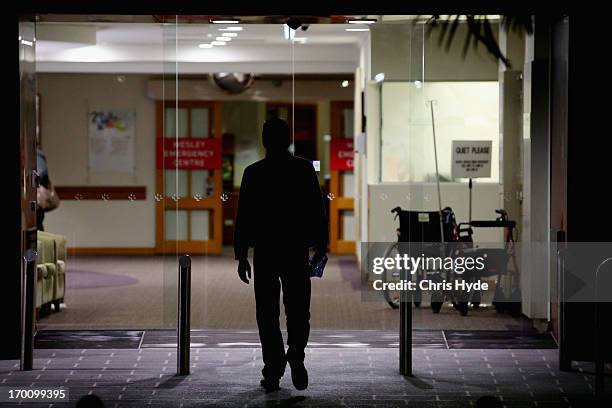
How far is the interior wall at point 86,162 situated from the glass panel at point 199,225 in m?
1.89

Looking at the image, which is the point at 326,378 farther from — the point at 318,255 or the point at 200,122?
the point at 200,122

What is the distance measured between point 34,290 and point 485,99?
5.55m

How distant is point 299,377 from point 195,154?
998 cm

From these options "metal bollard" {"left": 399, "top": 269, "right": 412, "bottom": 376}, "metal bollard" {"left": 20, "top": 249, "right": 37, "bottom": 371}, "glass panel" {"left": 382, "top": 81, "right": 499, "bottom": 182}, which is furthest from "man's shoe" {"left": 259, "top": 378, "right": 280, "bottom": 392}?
"glass panel" {"left": 382, "top": 81, "right": 499, "bottom": 182}

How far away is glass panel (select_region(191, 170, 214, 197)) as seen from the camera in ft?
51.4

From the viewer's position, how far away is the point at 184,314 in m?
7.05

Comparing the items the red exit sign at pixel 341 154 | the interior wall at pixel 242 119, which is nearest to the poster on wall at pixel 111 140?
the interior wall at pixel 242 119

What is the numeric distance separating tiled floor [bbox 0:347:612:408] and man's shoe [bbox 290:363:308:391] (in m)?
0.06

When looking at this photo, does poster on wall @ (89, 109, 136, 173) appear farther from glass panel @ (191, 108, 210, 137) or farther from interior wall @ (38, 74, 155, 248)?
glass panel @ (191, 108, 210, 137)

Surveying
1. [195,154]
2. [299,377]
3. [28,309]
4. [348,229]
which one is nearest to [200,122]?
[195,154]

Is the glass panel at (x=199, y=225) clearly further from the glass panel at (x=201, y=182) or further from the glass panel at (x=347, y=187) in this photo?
the glass panel at (x=347, y=187)

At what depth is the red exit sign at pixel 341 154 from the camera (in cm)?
1638

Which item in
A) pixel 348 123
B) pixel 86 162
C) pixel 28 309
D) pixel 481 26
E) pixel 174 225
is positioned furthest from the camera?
pixel 348 123

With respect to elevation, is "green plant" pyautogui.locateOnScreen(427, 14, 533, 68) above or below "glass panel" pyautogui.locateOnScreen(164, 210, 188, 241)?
above
